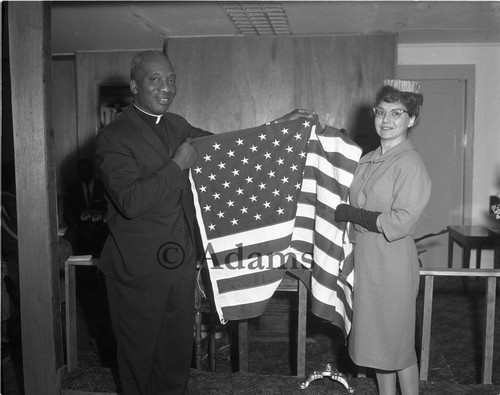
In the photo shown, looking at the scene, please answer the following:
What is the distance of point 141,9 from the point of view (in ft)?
15.4

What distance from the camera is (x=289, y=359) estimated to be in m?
4.31

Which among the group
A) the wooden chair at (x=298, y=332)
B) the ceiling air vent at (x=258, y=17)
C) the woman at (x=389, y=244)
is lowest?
the wooden chair at (x=298, y=332)

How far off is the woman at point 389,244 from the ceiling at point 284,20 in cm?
251

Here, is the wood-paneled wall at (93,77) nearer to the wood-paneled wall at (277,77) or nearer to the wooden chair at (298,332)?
the wood-paneled wall at (277,77)

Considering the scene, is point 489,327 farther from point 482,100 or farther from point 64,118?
point 64,118

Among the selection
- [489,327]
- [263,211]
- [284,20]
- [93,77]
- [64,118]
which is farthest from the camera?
[64,118]

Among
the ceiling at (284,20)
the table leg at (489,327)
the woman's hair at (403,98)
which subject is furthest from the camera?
the ceiling at (284,20)

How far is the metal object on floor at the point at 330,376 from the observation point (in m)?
2.87

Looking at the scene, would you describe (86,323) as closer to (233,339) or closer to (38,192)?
(233,339)

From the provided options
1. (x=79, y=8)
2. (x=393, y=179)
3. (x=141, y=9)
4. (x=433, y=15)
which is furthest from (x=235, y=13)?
(x=393, y=179)

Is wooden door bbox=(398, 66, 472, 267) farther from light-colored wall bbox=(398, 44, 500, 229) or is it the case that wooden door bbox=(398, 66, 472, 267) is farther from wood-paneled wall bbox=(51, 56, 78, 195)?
wood-paneled wall bbox=(51, 56, 78, 195)

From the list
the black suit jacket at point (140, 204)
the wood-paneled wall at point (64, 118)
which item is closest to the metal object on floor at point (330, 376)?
the black suit jacket at point (140, 204)

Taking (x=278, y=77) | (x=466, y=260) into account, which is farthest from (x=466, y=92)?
(x=278, y=77)

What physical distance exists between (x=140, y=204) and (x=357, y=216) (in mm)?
971
